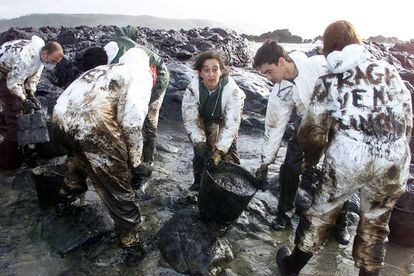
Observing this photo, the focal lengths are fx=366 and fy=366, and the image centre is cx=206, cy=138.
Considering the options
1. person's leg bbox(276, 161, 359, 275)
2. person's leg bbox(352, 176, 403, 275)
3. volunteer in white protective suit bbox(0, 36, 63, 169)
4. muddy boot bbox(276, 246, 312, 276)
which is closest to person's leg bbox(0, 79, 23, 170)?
volunteer in white protective suit bbox(0, 36, 63, 169)

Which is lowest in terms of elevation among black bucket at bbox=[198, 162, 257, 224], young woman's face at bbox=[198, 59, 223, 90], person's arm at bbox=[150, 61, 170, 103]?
black bucket at bbox=[198, 162, 257, 224]

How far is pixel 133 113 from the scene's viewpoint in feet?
9.30

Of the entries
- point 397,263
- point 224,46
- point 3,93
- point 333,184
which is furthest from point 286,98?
point 224,46

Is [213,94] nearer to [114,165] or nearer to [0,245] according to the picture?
[114,165]

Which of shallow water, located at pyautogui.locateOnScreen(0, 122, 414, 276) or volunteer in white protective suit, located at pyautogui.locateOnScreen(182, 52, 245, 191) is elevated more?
volunteer in white protective suit, located at pyautogui.locateOnScreen(182, 52, 245, 191)

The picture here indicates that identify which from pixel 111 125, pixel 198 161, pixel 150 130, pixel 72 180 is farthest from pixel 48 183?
pixel 198 161

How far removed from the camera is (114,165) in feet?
9.66

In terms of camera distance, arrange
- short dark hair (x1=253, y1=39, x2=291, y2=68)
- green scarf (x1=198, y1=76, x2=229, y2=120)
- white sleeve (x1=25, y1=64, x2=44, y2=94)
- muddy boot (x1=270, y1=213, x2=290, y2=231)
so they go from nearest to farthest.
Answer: short dark hair (x1=253, y1=39, x2=291, y2=68)
muddy boot (x1=270, y1=213, x2=290, y2=231)
green scarf (x1=198, y1=76, x2=229, y2=120)
white sleeve (x1=25, y1=64, x2=44, y2=94)

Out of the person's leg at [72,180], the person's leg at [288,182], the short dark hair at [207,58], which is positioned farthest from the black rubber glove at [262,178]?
the person's leg at [72,180]

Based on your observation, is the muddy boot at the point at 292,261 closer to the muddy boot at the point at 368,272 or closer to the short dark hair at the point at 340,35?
the muddy boot at the point at 368,272

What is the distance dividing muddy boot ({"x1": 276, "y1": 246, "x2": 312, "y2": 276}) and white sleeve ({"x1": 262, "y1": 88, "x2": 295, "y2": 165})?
88 centimetres

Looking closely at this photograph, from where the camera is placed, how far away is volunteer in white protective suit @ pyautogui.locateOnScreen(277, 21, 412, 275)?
245cm

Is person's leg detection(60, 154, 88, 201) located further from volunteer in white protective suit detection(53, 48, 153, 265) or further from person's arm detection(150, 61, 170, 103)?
person's arm detection(150, 61, 170, 103)

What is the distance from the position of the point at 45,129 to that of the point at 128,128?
8.47ft
